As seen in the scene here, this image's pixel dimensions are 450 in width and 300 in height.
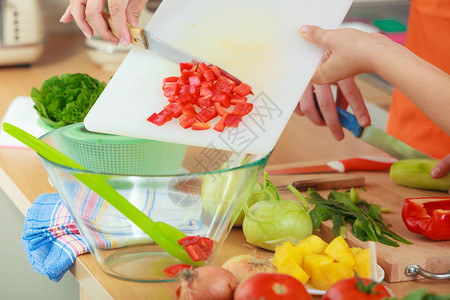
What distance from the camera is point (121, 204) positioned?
92 centimetres

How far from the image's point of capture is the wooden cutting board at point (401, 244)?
1.03 m

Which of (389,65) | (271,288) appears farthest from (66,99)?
(271,288)

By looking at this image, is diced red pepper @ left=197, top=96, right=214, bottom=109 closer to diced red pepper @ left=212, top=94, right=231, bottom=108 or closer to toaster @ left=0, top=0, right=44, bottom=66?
diced red pepper @ left=212, top=94, right=231, bottom=108

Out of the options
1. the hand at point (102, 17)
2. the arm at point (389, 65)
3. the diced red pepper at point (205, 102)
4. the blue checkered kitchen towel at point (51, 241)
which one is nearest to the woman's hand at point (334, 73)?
the arm at point (389, 65)

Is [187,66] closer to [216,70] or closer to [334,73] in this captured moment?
[216,70]

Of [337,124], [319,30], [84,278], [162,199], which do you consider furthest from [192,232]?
[337,124]

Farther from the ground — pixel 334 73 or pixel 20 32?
pixel 334 73

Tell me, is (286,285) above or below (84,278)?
above

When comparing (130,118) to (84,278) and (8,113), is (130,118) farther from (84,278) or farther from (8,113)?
(8,113)

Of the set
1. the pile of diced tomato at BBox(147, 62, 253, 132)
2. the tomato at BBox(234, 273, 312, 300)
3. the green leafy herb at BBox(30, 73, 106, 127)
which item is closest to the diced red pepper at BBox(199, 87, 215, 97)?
the pile of diced tomato at BBox(147, 62, 253, 132)

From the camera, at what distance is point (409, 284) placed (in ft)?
3.35

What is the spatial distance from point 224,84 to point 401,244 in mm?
429

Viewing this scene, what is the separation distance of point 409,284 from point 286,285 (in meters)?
0.36

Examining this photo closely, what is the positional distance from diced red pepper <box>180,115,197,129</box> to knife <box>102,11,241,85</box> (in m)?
0.16
